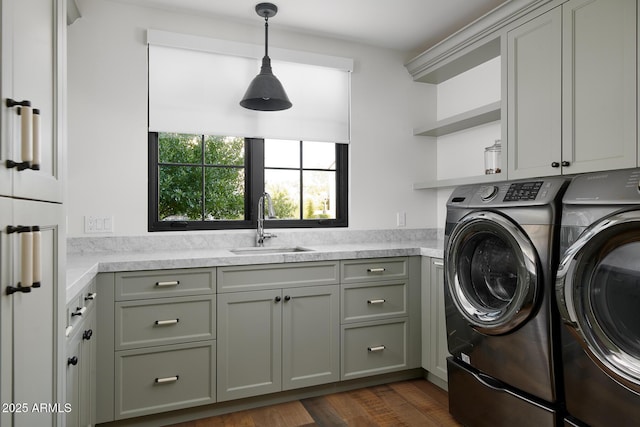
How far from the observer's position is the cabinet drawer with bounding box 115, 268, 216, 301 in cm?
210

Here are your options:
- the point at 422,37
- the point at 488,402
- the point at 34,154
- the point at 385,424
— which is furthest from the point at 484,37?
the point at 34,154

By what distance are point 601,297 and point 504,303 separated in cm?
48

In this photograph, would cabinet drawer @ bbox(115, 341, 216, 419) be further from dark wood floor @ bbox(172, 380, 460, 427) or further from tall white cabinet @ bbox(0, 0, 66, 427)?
tall white cabinet @ bbox(0, 0, 66, 427)

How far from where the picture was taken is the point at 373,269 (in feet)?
8.63

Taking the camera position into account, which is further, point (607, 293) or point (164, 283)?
point (164, 283)

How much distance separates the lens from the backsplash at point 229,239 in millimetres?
2520

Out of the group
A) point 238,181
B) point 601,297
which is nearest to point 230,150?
point 238,181

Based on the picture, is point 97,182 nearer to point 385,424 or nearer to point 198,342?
point 198,342

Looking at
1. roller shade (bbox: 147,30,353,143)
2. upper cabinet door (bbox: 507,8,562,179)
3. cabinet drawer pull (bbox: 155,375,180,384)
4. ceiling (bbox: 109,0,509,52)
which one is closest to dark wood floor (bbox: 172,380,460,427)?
cabinet drawer pull (bbox: 155,375,180,384)

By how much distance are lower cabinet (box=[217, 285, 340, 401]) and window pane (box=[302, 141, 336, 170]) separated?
1.19m

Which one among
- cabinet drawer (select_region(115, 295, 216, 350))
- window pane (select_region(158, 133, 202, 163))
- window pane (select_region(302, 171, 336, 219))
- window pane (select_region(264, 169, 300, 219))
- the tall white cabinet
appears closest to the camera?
the tall white cabinet

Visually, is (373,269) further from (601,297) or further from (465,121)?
(601,297)

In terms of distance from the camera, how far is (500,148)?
2.65m

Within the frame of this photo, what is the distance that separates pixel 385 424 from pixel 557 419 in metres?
0.87
